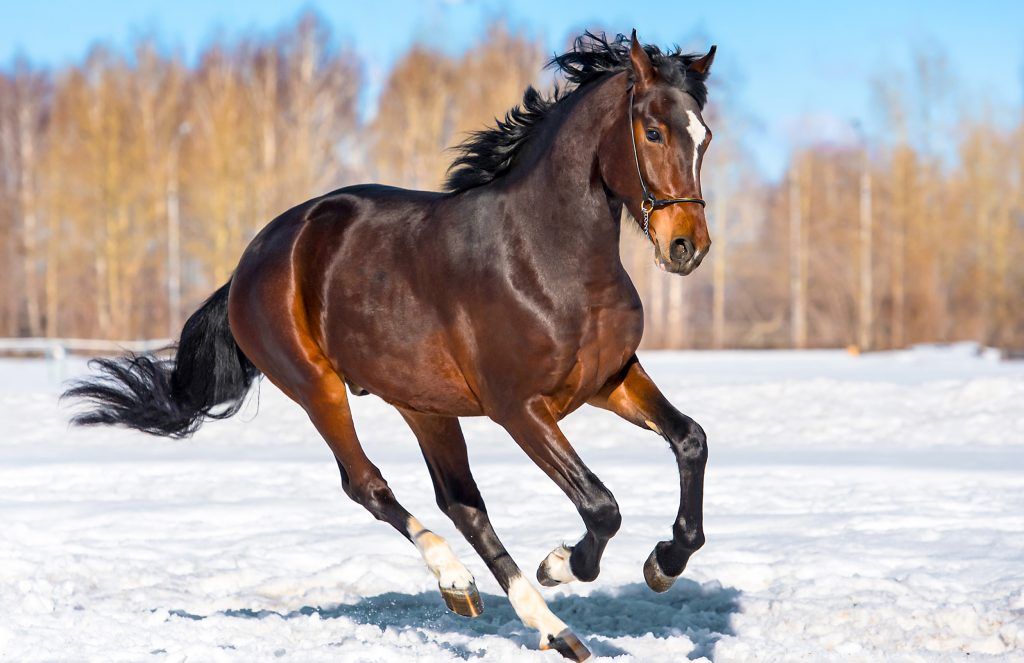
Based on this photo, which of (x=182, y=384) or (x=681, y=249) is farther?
(x=182, y=384)

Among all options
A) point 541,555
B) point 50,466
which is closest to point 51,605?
point 541,555

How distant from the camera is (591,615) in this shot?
5.61 m

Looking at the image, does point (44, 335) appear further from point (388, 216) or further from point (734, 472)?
point (388, 216)

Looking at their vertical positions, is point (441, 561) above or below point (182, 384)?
below

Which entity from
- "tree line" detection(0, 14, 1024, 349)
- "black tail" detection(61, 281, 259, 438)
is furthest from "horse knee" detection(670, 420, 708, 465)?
"tree line" detection(0, 14, 1024, 349)

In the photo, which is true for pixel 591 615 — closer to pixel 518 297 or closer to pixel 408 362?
pixel 408 362

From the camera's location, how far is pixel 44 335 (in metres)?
41.3

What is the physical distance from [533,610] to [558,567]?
219 millimetres

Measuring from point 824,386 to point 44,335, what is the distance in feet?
108

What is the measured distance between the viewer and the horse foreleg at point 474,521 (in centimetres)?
464

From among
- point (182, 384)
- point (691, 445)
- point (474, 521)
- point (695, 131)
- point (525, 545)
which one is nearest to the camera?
point (695, 131)

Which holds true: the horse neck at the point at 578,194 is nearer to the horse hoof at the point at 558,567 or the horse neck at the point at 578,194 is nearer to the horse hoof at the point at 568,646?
the horse hoof at the point at 558,567

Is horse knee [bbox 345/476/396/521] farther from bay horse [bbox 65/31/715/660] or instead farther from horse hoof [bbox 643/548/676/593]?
horse hoof [bbox 643/548/676/593]

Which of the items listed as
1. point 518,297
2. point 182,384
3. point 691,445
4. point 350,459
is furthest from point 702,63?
point 182,384
